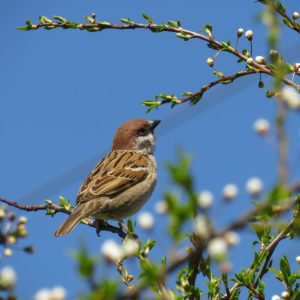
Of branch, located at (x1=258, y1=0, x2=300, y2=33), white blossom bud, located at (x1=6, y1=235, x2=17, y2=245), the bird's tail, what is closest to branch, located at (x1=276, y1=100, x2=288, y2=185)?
white blossom bud, located at (x1=6, y1=235, x2=17, y2=245)

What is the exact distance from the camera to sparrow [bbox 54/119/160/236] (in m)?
5.73

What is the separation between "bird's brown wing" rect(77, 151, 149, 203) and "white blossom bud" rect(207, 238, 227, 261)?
451 centimetres

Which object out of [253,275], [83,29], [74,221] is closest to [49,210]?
[74,221]

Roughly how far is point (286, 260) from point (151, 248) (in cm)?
76

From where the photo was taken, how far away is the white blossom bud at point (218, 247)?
1180 millimetres

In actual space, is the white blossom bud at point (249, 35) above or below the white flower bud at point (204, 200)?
above

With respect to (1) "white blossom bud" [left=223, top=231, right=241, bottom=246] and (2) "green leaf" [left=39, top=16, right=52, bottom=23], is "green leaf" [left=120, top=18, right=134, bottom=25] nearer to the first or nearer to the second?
(2) "green leaf" [left=39, top=16, right=52, bottom=23]

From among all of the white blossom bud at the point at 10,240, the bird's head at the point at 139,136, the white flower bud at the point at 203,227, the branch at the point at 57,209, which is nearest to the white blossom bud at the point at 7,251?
the white blossom bud at the point at 10,240

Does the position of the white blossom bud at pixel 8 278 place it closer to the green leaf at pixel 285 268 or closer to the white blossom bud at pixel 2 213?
the white blossom bud at pixel 2 213

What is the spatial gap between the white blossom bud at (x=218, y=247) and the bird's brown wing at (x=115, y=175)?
14.8 feet

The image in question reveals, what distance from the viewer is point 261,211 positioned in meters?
1.27

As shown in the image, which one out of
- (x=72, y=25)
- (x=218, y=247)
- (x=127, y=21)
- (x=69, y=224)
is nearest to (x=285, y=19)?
(x=127, y=21)

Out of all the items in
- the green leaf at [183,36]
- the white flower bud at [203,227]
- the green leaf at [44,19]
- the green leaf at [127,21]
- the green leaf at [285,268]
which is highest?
the green leaf at [44,19]

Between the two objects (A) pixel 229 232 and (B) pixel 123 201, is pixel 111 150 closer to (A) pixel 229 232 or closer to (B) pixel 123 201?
(B) pixel 123 201
